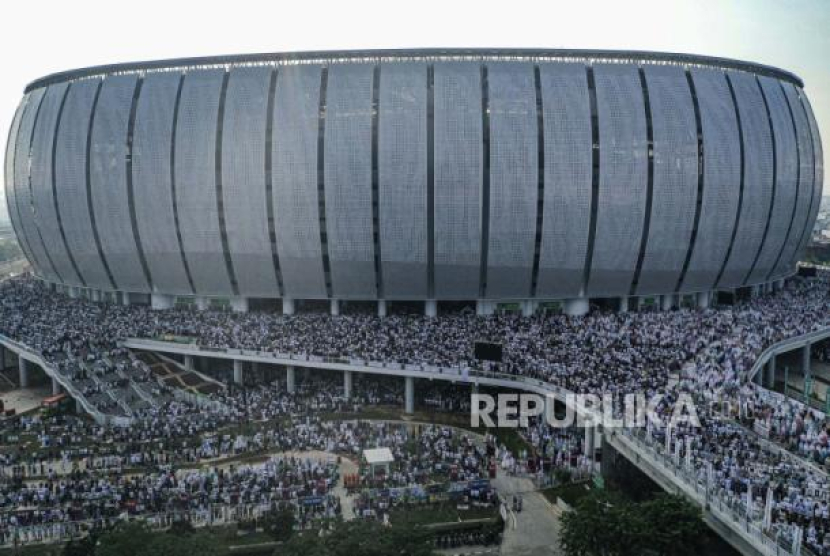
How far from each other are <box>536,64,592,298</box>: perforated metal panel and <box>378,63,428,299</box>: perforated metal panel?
9.71m

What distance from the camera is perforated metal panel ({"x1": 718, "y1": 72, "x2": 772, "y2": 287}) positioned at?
55.8 metres

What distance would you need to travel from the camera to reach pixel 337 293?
5284cm

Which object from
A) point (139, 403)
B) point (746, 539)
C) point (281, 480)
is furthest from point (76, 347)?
point (746, 539)

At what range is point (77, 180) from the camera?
57.6 meters

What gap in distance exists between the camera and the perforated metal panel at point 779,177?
58375mm

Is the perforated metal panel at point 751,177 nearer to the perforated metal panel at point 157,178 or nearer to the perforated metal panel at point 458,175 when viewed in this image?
the perforated metal panel at point 458,175

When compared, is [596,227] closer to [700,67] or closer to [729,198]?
[729,198]

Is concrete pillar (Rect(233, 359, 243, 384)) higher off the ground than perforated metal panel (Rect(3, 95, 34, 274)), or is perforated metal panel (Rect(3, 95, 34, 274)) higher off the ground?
perforated metal panel (Rect(3, 95, 34, 274))

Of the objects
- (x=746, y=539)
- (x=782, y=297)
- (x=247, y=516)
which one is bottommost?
(x=247, y=516)

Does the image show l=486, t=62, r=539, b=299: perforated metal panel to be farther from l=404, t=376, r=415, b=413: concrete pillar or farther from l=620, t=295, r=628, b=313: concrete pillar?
l=404, t=376, r=415, b=413: concrete pillar

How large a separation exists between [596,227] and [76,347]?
132 ft

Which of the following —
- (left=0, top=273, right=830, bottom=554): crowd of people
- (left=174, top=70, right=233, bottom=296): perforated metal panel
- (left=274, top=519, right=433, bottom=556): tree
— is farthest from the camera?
(left=174, top=70, right=233, bottom=296): perforated metal panel

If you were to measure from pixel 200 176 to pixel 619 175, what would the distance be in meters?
34.0

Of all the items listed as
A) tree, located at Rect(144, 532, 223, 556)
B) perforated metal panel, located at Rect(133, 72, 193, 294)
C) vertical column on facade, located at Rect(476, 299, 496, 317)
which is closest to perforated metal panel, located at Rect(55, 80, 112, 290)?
perforated metal panel, located at Rect(133, 72, 193, 294)
